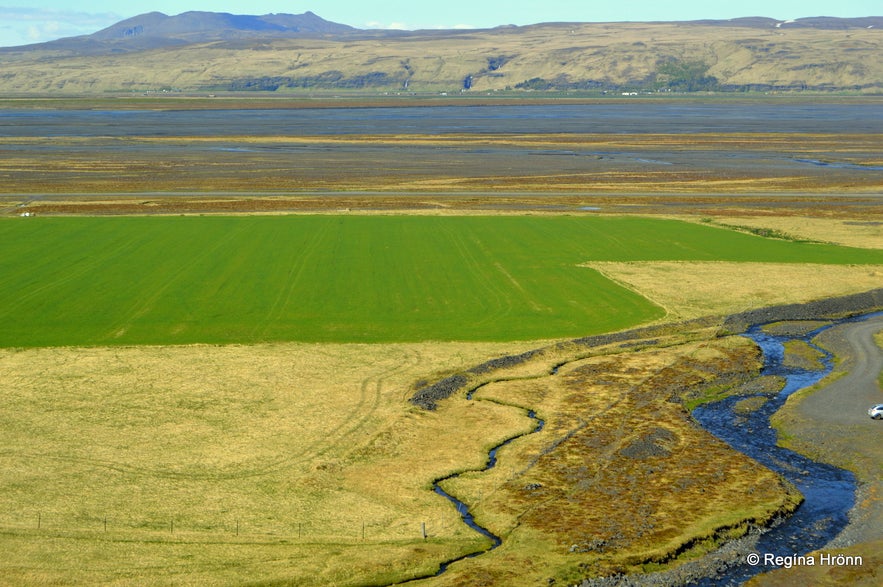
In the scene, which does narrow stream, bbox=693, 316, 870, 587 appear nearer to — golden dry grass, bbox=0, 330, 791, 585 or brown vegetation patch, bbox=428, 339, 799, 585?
brown vegetation patch, bbox=428, 339, 799, 585

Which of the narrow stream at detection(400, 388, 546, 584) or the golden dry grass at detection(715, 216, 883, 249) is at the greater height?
the golden dry grass at detection(715, 216, 883, 249)

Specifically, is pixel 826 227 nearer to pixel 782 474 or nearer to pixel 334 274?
pixel 334 274

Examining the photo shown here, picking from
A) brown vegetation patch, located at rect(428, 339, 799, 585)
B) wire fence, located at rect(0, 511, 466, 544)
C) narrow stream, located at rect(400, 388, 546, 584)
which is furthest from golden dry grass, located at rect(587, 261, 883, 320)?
wire fence, located at rect(0, 511, 466, 544)

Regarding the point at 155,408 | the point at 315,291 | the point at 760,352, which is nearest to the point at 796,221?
the point at 760,352

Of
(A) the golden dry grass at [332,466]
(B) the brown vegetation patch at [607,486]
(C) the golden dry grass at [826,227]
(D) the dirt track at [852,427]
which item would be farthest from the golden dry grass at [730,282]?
(B) the brown vegetation patch at [607,486]

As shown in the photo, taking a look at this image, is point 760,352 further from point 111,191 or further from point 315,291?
point 111,191

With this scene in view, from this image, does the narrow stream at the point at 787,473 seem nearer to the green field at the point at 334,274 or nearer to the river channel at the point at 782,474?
the river channel at the point at 782,474

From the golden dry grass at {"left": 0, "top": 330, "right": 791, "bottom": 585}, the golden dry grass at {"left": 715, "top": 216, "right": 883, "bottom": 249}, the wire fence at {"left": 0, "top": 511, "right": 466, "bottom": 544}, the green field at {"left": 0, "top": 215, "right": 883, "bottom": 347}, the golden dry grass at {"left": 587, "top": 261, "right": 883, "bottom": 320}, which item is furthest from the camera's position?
the golden dry grass at {"left": 715, "top": 216, "right": 883, "bottom": 249}
